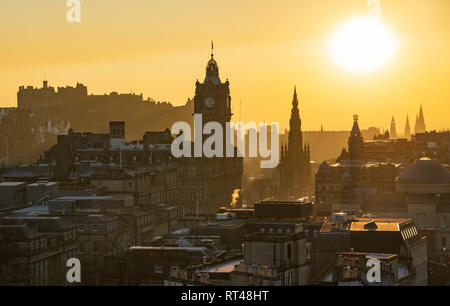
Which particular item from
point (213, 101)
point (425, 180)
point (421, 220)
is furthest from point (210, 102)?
point (421, 220)

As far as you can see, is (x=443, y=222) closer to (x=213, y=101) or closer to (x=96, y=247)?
(x=213, y=101)

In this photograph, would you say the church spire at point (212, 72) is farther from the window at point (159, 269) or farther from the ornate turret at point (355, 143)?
the window at point (159, 269)

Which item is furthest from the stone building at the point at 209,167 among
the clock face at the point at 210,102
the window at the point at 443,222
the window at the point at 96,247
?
the window at the point at 96,247

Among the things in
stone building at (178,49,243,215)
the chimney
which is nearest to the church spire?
stone building at (178,49,243,215)

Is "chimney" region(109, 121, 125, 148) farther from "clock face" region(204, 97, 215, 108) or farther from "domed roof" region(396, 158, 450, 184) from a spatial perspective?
"domed roof" region(396, 158, 450, 184)

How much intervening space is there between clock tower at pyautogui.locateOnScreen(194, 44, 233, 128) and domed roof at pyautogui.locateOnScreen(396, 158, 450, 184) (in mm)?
32480

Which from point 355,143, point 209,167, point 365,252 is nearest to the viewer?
point 365,252

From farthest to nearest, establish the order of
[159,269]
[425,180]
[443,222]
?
1. [425,180]
2. [443,222]
3. [159,269]

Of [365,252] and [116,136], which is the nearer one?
[365,252]

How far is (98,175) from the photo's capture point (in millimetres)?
135875

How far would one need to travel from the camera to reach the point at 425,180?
15038cm

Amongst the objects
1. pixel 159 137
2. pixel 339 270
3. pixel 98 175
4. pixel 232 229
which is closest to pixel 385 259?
pixel 339 270

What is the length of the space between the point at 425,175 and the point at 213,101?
37977 mm

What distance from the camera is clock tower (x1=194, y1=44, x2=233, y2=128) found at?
17538 centimetres
